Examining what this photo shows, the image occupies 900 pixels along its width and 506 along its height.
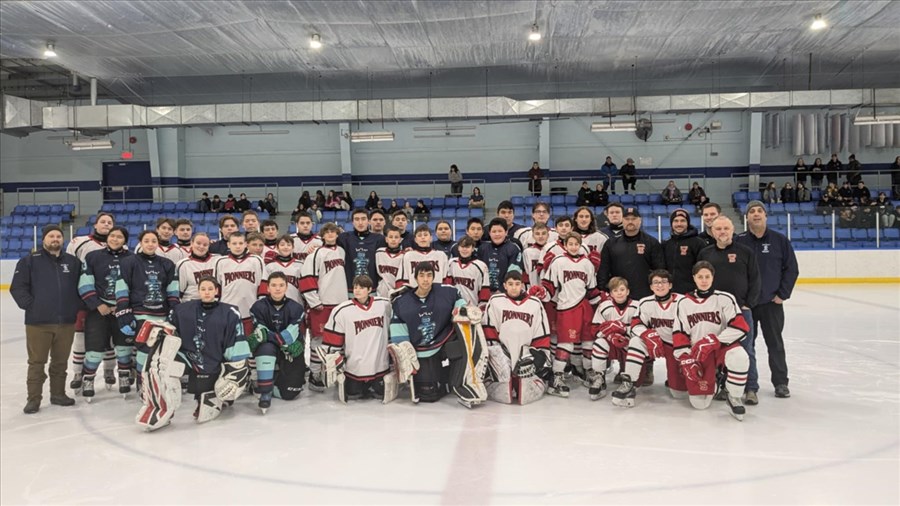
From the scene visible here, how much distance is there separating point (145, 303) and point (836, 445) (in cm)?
510

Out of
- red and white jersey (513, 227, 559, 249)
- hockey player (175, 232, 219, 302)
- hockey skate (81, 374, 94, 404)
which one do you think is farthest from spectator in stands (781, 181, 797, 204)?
hockey skate (81, 374, 94, 404)

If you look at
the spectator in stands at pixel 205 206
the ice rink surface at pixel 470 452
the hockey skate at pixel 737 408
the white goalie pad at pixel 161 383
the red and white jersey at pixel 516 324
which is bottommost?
the ice rink surface at pixel 470 452

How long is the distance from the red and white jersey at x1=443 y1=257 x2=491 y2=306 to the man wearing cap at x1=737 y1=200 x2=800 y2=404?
83.0 inches

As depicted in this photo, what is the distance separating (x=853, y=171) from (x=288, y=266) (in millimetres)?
17353

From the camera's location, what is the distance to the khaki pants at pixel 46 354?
5113 mm

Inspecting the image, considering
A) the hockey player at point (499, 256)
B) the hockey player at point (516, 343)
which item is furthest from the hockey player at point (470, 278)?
the hockey player at point (516, 343)

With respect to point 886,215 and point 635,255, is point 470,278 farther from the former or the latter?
→ point 886,215

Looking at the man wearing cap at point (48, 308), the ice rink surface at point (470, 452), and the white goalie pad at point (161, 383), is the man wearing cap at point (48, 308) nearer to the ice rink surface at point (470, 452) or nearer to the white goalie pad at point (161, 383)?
the ice rink surface at point (470, 452)

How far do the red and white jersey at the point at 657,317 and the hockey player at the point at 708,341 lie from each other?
2.6 inches

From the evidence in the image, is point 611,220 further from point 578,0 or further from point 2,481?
point 578,0

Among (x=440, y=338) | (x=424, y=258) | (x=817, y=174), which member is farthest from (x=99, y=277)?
(x=817, y=174)

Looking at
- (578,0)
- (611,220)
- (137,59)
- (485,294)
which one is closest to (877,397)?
(611,220)

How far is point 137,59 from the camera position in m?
14.5

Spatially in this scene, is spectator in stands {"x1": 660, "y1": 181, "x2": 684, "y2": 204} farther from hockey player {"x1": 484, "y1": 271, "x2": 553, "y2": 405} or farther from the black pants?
hockey player {"x1": 484, "y1": 271, "x2": 553, "y2": 405}
